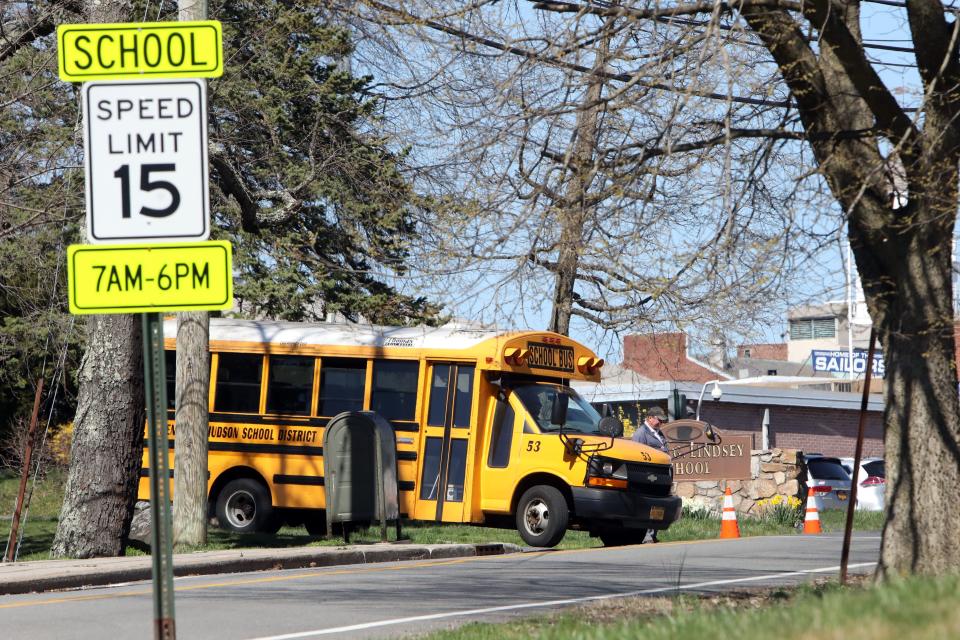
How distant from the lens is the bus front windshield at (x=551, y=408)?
1795 centimetres

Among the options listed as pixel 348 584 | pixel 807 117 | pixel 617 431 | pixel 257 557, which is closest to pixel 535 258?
pixel 807 117

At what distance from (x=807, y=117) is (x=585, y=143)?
169 centimetres

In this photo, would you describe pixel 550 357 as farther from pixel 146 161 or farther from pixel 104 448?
pixel 146 161

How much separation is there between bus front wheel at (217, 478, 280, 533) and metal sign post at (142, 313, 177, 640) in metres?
13.7

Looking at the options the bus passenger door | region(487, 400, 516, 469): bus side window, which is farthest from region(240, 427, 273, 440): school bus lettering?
region(487, 400, 516, 469): bus side window

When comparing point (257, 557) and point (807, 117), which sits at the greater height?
point (807, 117)

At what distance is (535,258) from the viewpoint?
1009cm

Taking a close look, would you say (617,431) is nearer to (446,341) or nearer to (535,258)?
(446,341)

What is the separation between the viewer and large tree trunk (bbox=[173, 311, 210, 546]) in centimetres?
1645

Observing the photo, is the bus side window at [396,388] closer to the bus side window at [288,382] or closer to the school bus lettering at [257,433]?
the bus side window at [288,382]

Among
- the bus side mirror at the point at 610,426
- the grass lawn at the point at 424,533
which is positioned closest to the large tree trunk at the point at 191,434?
the grass lawn at the point at 424,533

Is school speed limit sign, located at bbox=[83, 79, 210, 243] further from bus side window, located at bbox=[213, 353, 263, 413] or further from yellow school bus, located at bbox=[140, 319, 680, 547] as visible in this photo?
bus side window, located at bbox=[213, 353, 263, 413]

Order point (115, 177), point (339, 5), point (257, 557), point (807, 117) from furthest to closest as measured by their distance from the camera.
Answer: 1. point (257, 557)
2. point (339, 5)
3. point (807, 117)
4. point (115, 177)

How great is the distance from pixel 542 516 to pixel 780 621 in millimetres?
11450
